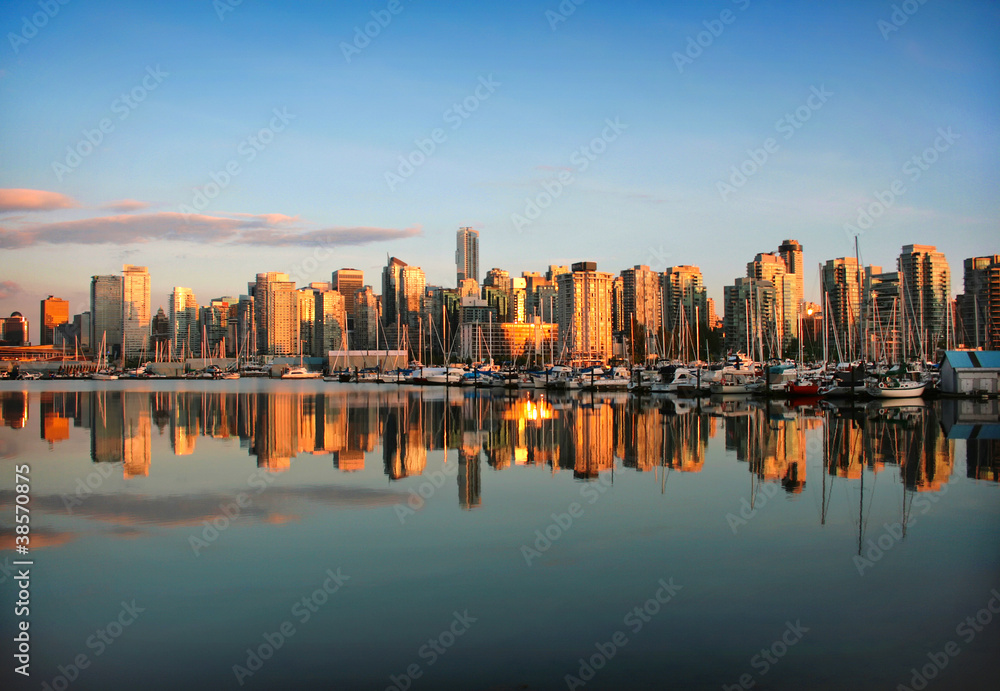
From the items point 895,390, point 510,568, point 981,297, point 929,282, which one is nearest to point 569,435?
point 510,568

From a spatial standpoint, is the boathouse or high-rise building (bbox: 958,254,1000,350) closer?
the boathouse

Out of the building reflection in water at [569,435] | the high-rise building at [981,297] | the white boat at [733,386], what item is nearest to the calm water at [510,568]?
the building reflection in water at [569,435]

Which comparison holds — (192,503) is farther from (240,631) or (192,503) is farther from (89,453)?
(89,453)

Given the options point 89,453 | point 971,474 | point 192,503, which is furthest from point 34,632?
point 971,474

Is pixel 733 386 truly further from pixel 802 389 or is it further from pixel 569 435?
pixel 569 435

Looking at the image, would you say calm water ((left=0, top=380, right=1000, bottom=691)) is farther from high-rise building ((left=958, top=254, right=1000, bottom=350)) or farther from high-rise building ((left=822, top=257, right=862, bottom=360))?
high-rise building ((left=822, top=257, right=862, bottom=360))

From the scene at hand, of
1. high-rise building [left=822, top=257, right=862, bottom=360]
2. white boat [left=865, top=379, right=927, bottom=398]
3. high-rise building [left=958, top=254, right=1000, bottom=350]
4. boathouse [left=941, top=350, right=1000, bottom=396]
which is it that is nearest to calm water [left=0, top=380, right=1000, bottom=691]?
white boat [left=865, top=379, right=927, bottom=398]
